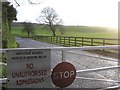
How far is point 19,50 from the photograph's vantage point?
5.41m

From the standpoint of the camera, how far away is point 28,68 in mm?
5578

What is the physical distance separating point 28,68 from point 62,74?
0.91m

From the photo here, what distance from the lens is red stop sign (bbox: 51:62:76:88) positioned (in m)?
6.11

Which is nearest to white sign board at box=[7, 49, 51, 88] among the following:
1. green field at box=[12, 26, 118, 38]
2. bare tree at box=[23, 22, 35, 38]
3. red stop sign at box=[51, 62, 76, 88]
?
red stop sign at box=[51, 62, 76, 88]

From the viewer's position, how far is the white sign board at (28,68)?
5383 millimetres

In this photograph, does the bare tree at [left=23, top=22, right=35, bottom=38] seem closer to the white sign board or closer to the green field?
the green field

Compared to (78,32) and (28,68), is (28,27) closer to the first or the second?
(78,32)

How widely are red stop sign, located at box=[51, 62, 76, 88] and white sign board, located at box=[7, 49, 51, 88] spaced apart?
0.22 m

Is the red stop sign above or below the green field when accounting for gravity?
above

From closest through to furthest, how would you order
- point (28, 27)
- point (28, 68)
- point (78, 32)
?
point (28, 68) → point (28, 27) → point (78, 32)

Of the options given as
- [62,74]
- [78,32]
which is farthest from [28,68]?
[78,32]

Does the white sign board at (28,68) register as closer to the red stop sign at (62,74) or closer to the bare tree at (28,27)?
the red stop sign at (62,74)

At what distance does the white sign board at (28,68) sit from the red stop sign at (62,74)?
216 mm

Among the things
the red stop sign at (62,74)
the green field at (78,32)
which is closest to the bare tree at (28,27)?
the green field at (78,32)
